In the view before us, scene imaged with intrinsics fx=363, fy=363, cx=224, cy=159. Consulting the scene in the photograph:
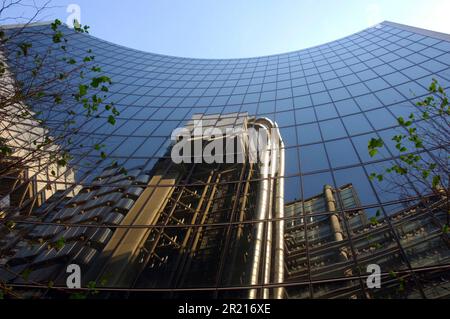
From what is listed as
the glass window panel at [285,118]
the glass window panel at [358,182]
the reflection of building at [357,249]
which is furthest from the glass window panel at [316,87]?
the reflection of building at [357,249]

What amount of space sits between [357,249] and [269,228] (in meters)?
3.09

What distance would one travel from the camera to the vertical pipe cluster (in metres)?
11.0

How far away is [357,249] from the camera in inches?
452

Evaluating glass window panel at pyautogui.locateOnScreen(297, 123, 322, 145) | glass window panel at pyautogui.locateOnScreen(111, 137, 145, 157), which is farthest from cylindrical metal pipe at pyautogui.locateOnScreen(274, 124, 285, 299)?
glass window panel at pyautogui.locateOnScreen(111, 137, 145, 157)

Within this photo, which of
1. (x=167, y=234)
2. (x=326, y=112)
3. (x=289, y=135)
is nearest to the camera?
(x=167, y=234)

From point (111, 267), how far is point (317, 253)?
6.89 m

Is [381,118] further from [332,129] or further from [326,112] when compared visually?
[326,112]

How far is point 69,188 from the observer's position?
17188mm

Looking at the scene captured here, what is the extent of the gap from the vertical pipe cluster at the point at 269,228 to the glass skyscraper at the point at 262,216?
55mm

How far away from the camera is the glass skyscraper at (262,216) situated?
35.3ft

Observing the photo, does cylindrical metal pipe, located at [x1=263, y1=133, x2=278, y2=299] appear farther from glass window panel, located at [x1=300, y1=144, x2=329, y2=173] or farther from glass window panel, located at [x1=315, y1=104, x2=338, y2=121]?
glass window panel, located at [x1=315, y1=104, x2=338, y2=121]

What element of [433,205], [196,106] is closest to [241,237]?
[433,205]

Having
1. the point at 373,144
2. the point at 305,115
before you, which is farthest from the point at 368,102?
the point at 373,144

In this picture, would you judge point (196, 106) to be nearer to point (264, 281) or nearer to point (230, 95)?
point (230, 95)
